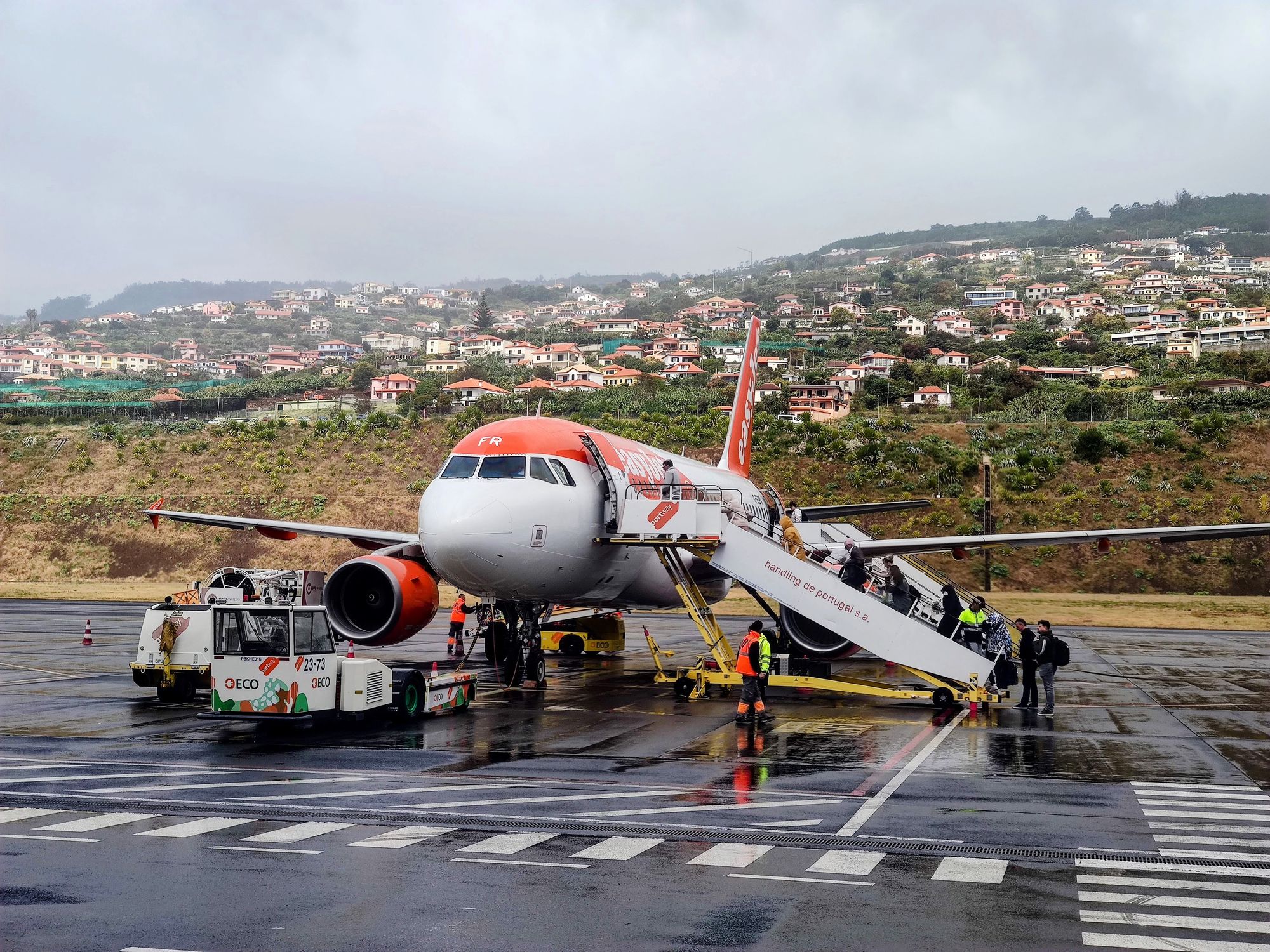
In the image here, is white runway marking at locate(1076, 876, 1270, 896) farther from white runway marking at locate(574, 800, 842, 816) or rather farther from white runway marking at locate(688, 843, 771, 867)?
white runway marking at locate(574, 800, 842, 816)

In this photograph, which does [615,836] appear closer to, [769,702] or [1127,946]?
[1127,946]

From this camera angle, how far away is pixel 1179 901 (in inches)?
428

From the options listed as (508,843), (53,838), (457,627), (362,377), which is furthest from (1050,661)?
(362,377)

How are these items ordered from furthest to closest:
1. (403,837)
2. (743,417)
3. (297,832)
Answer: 1. (743,417)
2. (297,832)
3. (403,837)

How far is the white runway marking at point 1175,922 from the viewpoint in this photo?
10.0 m

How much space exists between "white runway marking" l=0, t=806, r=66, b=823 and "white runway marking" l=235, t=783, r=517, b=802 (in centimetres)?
210

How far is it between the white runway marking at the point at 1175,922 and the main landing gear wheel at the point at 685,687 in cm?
1586

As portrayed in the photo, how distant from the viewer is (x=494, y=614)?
33.6 m

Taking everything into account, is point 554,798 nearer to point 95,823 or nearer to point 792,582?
point 95,823

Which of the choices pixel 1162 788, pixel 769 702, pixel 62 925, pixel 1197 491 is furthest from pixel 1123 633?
pixel 62 925

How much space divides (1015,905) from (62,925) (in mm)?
7760

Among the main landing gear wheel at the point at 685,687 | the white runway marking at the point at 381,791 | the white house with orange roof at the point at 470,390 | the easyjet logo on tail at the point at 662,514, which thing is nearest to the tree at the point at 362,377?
the white house with orange roof at the point at 470,390

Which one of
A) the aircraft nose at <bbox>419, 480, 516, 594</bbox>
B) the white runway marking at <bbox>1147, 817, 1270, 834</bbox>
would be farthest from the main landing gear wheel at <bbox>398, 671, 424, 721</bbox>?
the white runway marking at <bbox>1147, 817, 1270, 834</bbox>

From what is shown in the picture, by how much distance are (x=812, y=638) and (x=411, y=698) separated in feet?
34.4
